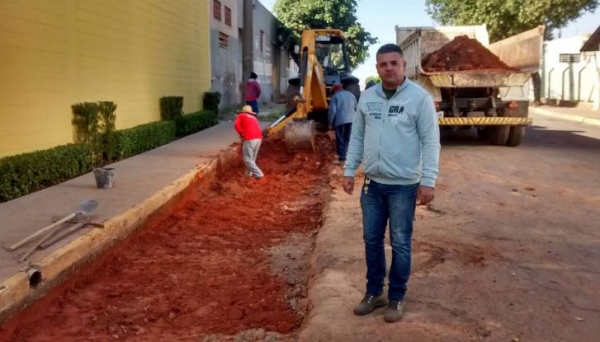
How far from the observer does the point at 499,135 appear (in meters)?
14.8

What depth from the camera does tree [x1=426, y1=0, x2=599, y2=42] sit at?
2875 centimetres

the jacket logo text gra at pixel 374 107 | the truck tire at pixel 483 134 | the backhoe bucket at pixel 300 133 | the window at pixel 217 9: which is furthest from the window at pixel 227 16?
the jacket logo text gra at pixel 374 107

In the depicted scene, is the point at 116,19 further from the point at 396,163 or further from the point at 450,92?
the point at 396,163

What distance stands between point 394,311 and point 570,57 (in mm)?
34521

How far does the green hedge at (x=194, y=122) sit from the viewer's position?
55.0 feet

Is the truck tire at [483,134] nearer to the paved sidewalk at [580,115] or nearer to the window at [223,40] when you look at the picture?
the paved sidewalk at [580,115]

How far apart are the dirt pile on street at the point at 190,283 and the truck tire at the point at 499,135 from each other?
21.1 ft

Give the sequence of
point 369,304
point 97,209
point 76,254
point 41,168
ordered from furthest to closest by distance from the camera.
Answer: point 41,168 < point 97,209 < point 76,254 < point 369,304

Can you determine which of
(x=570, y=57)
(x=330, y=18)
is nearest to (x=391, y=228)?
(x=570, y=57)

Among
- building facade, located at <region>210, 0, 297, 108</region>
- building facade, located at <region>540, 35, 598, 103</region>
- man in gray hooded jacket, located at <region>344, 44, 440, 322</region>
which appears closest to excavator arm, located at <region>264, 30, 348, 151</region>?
man in gray hooded jacket, located at <region>344, 44, 440, 322</region>

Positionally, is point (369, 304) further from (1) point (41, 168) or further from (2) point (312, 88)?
(2) point (312, 88)

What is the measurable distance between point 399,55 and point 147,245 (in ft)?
13.8

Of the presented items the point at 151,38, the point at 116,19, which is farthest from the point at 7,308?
the point at 151,38

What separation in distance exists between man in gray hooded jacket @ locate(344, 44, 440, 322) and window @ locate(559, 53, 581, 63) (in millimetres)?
33518
